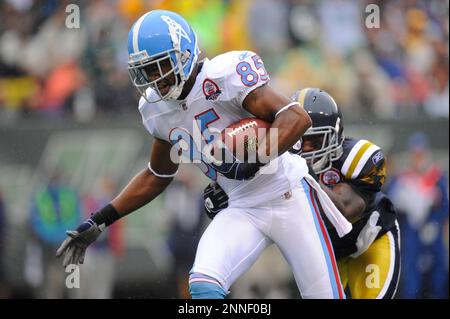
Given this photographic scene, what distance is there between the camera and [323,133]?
575cm

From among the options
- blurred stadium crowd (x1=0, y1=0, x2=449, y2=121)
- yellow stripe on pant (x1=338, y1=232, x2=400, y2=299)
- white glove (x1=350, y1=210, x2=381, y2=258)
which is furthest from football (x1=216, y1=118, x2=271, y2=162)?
blurred stadium crowd (x1=0, y1=0, x2=449, y2=121)

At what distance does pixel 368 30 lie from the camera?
11.7 metres

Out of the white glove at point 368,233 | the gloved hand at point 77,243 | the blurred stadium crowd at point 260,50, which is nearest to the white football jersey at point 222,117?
the gloved hand at point 77,243

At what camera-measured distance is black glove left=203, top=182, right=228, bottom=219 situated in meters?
5.46

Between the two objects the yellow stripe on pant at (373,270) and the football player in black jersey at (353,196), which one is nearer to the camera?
the football player in black jersey at (353,196)

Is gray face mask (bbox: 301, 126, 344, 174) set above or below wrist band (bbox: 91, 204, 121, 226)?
above

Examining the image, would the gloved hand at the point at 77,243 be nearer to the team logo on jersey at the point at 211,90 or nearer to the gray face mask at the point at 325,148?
the team logo on jersey at the point at 211,90

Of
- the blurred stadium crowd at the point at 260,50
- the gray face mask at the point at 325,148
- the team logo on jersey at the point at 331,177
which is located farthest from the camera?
the blurred stadium crowd at the point at 260,50

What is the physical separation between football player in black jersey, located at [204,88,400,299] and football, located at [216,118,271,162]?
527 mm

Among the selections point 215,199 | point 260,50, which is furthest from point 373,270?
point 260,50

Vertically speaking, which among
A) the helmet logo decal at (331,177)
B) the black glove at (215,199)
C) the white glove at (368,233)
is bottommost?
the white glove at (368,233)

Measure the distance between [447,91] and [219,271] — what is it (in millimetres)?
7052

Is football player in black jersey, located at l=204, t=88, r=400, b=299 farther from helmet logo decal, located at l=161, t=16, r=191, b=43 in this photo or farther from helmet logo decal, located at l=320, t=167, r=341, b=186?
helmet logo decal, located at l=161, t=16, r=191, b=43

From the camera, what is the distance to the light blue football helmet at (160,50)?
16.6 feet
